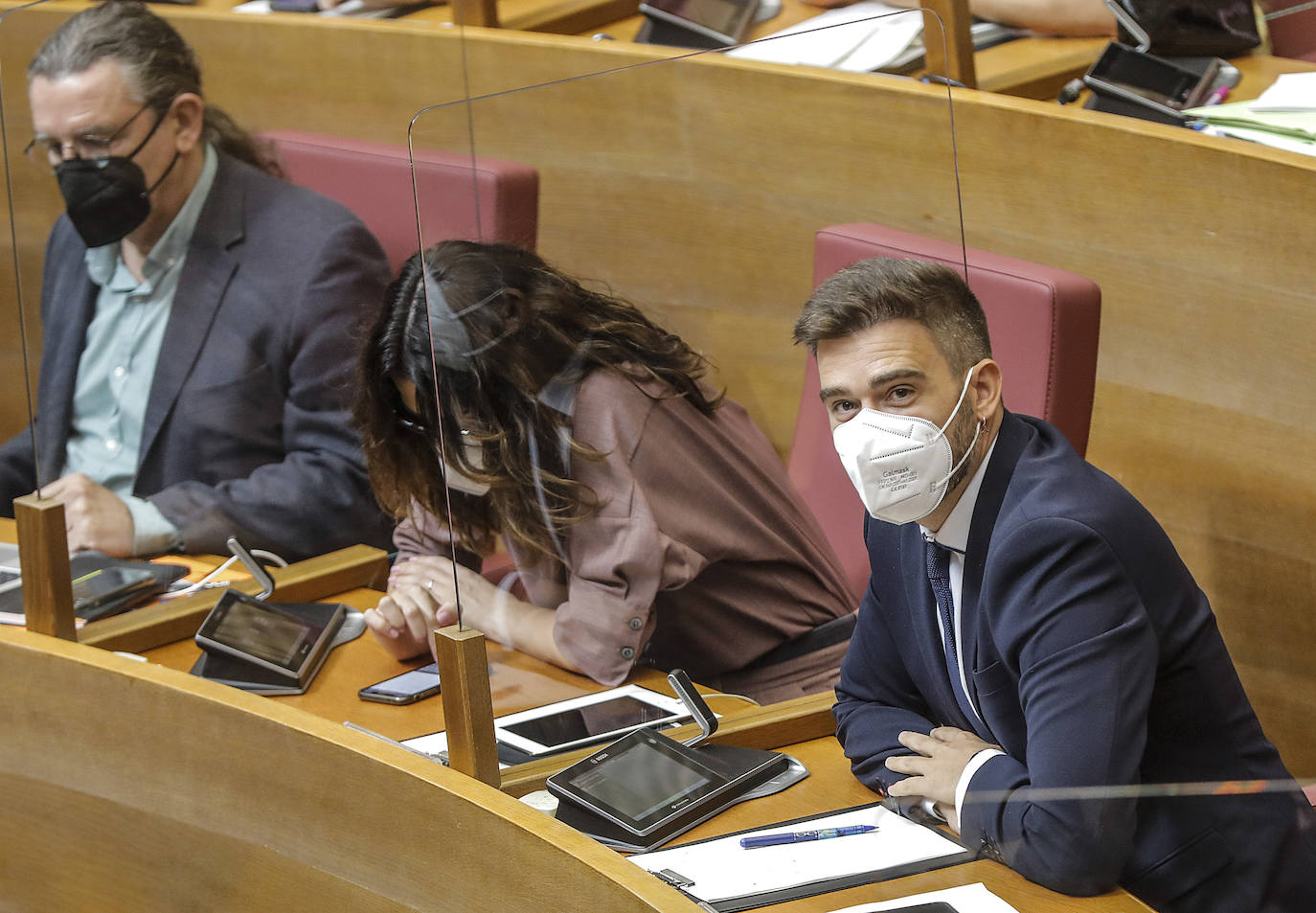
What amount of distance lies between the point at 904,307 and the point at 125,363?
1221 mm

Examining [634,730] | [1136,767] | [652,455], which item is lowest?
[634,730]

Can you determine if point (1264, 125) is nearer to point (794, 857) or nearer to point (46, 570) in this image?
point (794, 857)

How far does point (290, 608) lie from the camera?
6.67 ft

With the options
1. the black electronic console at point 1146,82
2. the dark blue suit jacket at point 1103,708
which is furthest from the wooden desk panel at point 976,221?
the dark blue suit jacket at point 1103,708

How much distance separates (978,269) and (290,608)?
3.39ft

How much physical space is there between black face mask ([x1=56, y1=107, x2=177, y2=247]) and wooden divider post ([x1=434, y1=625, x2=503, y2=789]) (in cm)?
87

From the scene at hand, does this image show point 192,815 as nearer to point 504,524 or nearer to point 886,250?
→ point 504,524

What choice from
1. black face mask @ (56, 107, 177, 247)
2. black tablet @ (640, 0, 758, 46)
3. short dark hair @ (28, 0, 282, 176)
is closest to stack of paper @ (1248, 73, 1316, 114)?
black tablet @ (640, 0, 758, 46)

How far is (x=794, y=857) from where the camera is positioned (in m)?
1.36

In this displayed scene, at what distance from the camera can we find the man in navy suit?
1.27 metres

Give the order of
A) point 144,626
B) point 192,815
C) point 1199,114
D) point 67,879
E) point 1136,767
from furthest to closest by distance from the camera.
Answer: point 1199,114, point 144,626, point 67,879, point 192,815, point 1136,767

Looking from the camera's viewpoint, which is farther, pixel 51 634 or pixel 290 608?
pixel 290 608

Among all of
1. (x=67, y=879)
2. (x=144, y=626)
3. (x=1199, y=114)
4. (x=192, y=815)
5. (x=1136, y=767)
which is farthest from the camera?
(x=1199, y=114)

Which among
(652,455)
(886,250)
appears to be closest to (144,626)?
(652,455)
